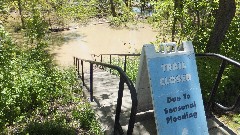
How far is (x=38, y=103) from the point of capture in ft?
19.2

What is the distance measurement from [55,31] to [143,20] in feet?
23.9

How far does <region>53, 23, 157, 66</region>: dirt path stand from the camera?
17.5m

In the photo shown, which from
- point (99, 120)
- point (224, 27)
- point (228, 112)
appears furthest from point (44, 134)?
point (224, 27)

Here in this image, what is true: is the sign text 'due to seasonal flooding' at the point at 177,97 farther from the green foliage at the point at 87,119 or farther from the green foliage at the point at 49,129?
the green foliage at the point at 49,129

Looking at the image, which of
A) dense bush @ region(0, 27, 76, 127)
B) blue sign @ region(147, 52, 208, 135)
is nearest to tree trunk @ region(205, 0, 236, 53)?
blue sign @ region(147, 52, 208, 135)

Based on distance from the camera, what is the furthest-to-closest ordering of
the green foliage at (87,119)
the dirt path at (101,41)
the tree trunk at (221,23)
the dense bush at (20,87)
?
the dirt path at (101,41)
the tree trunk at (221,23)
the dense bush at (20,87)
the green foliage at (87,119)

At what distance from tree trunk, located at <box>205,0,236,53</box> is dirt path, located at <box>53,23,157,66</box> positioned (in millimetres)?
11036

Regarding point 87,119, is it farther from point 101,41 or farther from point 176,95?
point 101,41

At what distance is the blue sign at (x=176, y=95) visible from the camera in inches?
139

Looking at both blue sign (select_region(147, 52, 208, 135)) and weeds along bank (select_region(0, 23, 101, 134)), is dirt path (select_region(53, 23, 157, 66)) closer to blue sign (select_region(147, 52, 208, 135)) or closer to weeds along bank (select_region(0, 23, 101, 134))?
weeds along bank (select_region(0, 23, 101, 134))

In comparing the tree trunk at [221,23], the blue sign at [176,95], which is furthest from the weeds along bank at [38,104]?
the tree trunk at [221,23]

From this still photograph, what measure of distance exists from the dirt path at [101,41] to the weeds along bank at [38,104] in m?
9.43

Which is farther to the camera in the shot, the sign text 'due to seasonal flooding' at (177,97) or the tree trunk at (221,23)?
the tree trunk at (221,23)

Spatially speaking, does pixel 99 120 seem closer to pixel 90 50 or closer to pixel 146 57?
pixel 146 57
